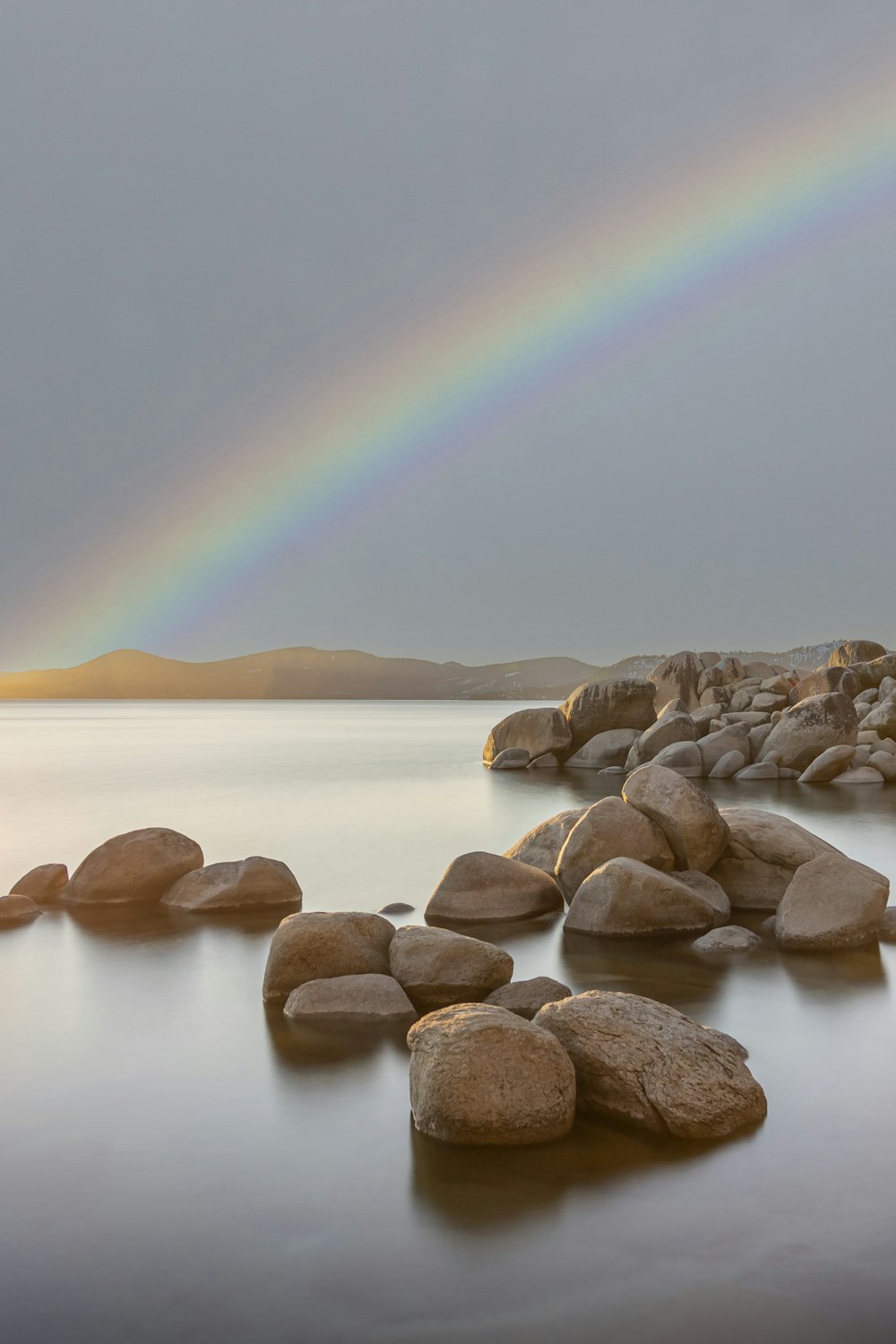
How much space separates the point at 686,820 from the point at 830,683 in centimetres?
2777

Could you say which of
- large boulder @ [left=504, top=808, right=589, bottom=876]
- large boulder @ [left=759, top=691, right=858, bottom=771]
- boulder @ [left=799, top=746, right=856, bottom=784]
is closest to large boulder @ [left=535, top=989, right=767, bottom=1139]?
large boulder @ [left=504, top=808, right=589, bottom=876]

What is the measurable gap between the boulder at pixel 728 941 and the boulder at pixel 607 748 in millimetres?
23320

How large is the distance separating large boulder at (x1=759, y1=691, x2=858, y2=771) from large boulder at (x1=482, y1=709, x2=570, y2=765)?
7913 mm

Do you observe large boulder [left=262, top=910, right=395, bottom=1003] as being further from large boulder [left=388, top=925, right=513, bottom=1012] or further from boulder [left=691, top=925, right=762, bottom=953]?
boulder [left=691, top=925, right=762, bottom=953]

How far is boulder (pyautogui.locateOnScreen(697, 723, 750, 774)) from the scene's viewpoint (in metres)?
30.4

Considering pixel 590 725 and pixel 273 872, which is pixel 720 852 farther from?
pixel 590 725

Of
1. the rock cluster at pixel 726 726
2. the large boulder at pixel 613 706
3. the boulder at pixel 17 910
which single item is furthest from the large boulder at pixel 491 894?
the large boulder at pixel 613 706

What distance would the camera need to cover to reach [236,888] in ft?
39.3

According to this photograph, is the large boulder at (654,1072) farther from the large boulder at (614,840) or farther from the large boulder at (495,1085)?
the large boulder at (614,840)

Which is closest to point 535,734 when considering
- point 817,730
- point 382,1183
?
point 817,730

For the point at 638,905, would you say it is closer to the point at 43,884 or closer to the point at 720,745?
the point at 43,884

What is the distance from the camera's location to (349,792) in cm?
2862

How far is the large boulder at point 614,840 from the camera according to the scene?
1152 cm

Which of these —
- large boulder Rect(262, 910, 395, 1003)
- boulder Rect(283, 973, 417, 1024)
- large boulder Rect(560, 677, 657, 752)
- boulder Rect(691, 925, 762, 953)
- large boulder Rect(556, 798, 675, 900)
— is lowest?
boulder Rect(691, 925, 762, 953)
